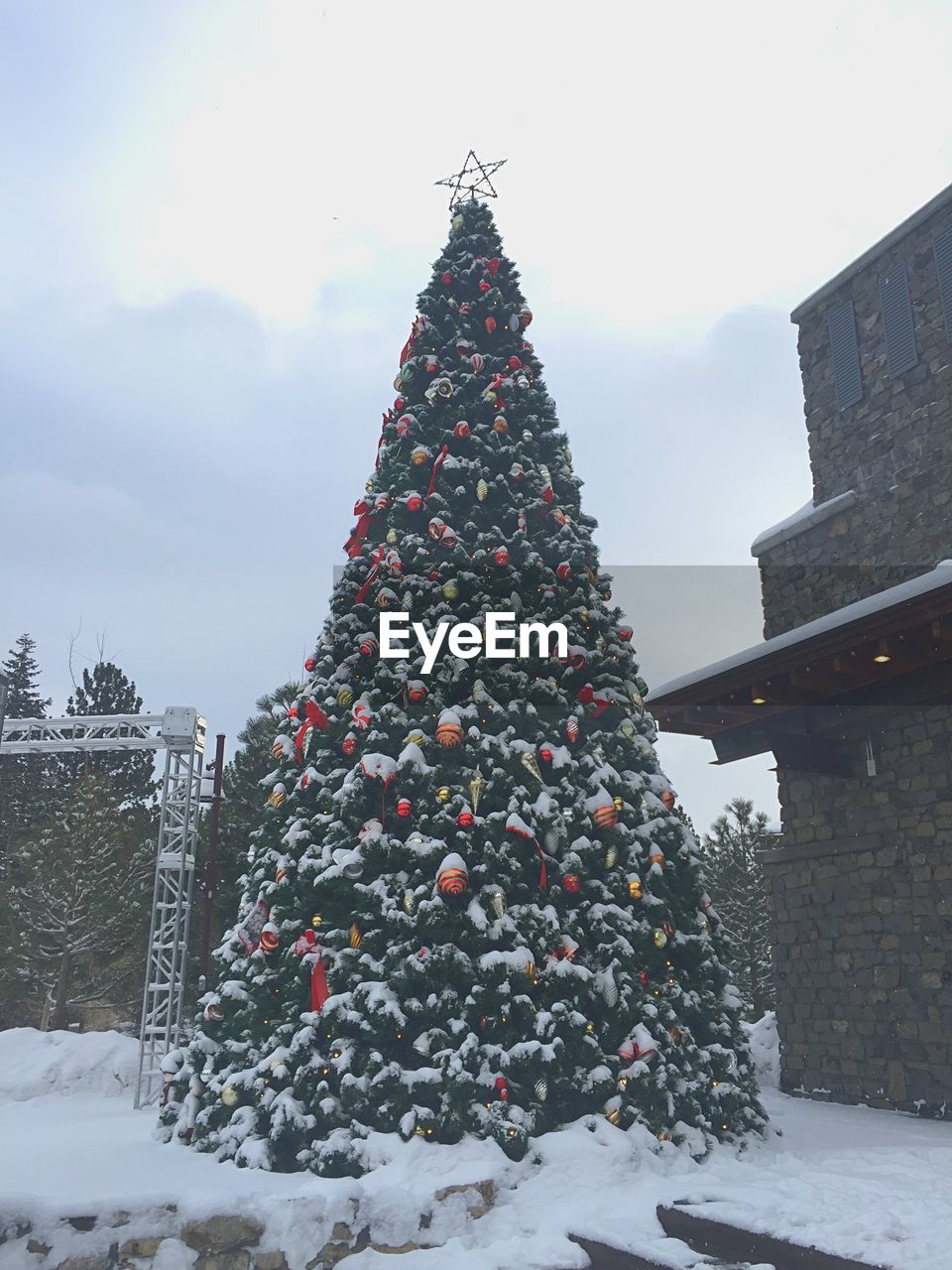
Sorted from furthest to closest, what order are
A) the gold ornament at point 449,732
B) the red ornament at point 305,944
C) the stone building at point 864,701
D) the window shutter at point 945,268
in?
the window shutter at point 945,268 → the stone building at point 864,701 → the gold ornament at point 449,732 → the red ornament at point 305,944

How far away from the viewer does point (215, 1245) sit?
18.6ft

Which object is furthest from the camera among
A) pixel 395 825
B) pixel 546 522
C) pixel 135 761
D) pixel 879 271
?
pixel 135 761

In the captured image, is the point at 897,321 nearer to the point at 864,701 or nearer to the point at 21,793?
the point at 864,701


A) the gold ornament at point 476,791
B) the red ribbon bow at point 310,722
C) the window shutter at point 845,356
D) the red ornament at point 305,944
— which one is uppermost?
the window shutter at point 845,356

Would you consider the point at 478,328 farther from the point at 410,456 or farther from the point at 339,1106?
the point at 339,1106

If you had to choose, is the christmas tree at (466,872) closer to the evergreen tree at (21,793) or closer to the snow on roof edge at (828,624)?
the snow on roof edge at (828,624)

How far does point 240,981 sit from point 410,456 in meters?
4.91

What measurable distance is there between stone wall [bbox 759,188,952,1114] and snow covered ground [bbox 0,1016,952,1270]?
2564 millimetres

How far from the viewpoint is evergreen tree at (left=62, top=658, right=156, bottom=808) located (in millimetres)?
32094

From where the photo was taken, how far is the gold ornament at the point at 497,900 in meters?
6.99

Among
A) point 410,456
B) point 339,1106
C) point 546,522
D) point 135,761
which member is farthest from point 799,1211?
point 135,761

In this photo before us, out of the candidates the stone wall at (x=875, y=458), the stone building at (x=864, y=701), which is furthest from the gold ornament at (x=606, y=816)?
the stone wall at (x=875, y=458)

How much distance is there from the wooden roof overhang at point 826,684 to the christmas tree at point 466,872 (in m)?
1.53

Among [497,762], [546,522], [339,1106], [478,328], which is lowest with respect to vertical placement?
[339,1106]
